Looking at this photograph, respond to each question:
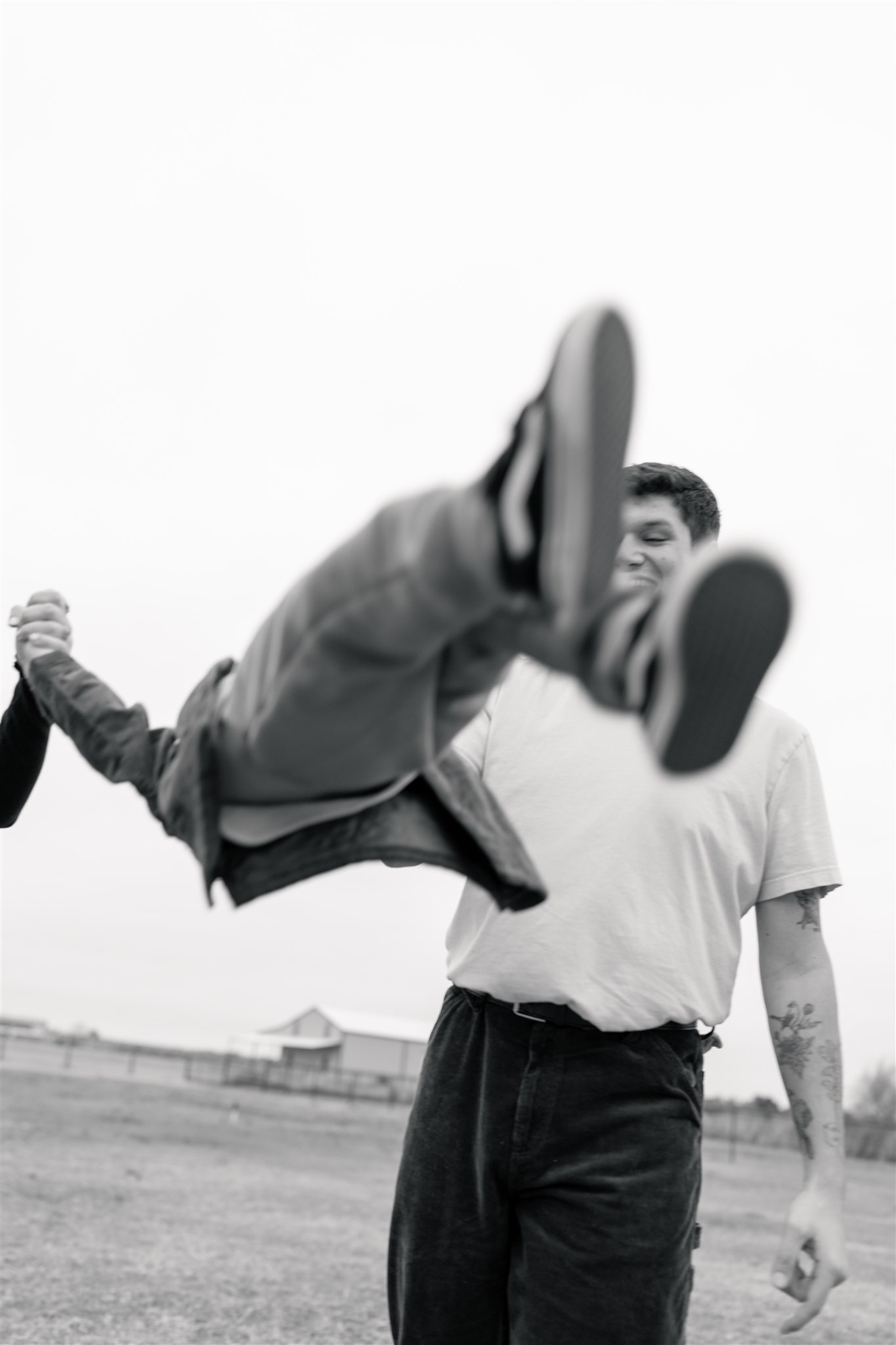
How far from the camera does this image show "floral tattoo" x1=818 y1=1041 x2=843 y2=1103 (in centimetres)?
302

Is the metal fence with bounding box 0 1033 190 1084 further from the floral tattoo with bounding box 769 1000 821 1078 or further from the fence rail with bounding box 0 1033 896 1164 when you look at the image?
the floral tattoo with bounding box 769 1000 821 1078

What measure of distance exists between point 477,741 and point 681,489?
32.5 inches

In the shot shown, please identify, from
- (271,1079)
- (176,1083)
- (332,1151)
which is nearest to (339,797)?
(332,1151)

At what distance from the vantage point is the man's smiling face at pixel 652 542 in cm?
308

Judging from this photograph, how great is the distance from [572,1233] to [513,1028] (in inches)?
17.8

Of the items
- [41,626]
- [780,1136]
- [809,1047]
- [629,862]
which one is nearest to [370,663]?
[629,862]

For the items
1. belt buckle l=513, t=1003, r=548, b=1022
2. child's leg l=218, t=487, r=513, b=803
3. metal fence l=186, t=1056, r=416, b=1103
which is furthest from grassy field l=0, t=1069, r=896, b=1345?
metal fence l=186, t=1056, r=416, b=1103

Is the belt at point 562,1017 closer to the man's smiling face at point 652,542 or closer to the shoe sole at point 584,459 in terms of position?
the man's smiling face at point 652,542

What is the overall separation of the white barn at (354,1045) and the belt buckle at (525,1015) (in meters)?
54.3

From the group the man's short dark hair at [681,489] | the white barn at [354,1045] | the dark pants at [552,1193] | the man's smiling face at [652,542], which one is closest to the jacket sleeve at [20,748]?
the dark pants at [552,1193]

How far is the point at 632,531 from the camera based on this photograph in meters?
3.13

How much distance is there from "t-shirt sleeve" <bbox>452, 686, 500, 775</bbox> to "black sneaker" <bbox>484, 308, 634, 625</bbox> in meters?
1.54

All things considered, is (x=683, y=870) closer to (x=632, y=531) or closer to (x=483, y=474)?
(x=632, y=531)

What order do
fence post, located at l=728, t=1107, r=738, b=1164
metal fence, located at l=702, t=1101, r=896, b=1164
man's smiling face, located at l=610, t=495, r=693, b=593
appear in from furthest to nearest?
1. metal fence, located at l=702, t=1101, r=896, b=1164
2. fence post, located at l=728, t=1107, r=738, b=1164
3. man's smiling face, located at l=610, t=495, r=693, b=593
